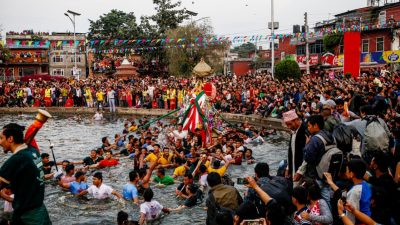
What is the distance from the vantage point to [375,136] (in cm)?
931

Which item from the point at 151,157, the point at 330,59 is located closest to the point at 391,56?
the point at 330,59

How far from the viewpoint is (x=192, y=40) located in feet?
169

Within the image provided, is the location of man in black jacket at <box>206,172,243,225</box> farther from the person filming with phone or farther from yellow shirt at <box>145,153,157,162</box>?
yellow shirt at <box>145,153,157,162</box>

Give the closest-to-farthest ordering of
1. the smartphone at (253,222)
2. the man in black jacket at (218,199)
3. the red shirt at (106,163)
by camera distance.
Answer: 1. the smartphone at (253,222)
2. the man in black jacket at (218,199)
3. the red shirt at (106,163)

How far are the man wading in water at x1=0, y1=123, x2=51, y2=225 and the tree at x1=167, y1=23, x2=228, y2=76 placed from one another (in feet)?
151

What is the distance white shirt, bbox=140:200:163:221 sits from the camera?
32.5 feet

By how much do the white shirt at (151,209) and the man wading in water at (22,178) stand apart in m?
4.39

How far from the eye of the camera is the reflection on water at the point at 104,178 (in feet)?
37.2

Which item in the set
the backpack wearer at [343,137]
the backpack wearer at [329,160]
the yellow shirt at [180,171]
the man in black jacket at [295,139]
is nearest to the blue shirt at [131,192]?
the yellow shirt at [180,171]

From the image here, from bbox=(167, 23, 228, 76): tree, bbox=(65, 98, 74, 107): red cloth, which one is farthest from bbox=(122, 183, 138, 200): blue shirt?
bbox=(167, 23, 228, 76): tree

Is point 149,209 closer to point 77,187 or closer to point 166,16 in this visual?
point 77,187

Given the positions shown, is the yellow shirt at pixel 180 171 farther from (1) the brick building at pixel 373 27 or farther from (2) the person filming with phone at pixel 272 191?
(1) the brick building at pixel 373 27

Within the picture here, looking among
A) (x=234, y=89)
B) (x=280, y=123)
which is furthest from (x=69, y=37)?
(x=280, y=123)

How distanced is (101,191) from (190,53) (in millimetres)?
41486
